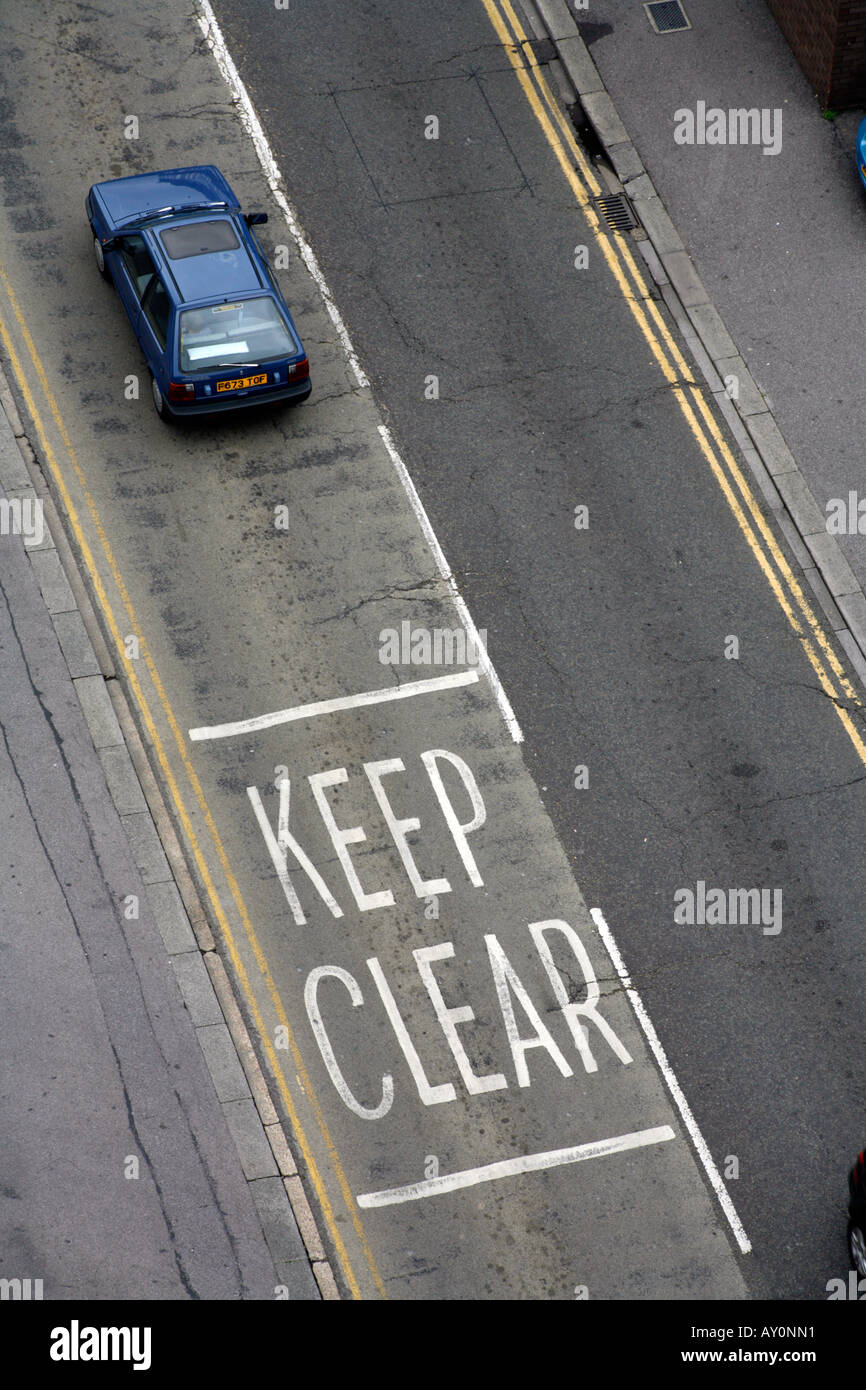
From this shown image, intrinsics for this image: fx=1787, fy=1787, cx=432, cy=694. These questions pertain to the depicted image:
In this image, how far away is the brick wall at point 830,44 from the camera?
864 inches

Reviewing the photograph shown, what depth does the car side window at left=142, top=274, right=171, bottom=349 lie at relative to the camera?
62.8 ft

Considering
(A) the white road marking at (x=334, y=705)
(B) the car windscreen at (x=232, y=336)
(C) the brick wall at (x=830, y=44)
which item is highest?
(C) the brick wall at (x=830, y=44)

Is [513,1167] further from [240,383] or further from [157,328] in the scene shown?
[157,328]

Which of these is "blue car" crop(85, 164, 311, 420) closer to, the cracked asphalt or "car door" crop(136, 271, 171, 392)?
"car door" crop(136, 271, 171, 392)

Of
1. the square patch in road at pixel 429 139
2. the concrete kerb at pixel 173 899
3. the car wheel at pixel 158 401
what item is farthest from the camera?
the square patch in road at pixel 429 139

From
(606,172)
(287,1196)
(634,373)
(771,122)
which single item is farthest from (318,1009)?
(771,122)

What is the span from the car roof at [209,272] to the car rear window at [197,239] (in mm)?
33

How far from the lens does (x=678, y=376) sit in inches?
811

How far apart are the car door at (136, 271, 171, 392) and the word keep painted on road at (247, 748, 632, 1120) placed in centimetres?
487

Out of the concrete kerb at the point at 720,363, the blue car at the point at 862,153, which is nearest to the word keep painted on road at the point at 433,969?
the concrete kerb at the point at 720,363

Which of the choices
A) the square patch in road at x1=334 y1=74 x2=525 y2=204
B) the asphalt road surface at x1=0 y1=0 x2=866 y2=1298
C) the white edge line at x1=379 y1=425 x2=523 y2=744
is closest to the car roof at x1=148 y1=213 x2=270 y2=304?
the asphalt road surface at x1=0 y1=0 x2=866 y2=1298

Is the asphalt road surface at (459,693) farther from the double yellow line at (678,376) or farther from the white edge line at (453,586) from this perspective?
the double yellow line at (678,376)

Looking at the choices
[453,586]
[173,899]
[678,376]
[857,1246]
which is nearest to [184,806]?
[173,899]

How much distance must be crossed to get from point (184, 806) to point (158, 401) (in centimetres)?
494
